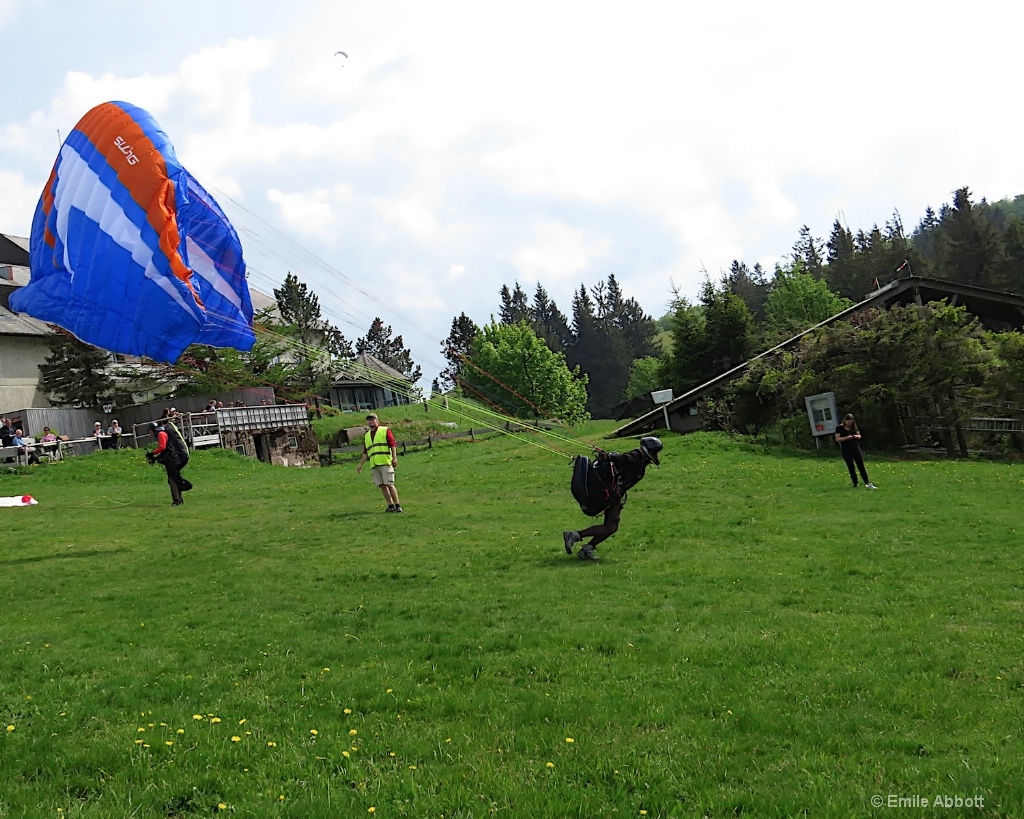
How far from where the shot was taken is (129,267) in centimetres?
1300

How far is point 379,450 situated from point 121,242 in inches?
257

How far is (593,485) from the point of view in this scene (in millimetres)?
11461

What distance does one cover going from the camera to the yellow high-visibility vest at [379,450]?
17.0 metres

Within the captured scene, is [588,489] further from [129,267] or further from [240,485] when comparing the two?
[240,485]

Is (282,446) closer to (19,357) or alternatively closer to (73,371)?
(73,371)

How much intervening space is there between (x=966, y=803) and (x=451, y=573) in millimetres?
7484

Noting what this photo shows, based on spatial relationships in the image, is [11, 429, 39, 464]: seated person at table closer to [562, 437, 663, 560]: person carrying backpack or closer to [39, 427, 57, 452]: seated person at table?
[39, 427, 57, 452]: seated person at table

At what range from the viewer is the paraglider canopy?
42.3ft

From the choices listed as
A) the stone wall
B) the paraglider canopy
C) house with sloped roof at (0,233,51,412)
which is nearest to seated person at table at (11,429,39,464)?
the stone wall

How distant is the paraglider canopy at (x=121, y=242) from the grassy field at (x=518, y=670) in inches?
152

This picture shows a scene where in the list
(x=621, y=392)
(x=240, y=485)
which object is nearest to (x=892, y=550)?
(x=240, y=485)

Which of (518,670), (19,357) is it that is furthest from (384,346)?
(518,670)

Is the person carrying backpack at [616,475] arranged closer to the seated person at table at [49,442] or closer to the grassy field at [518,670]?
the grassy field at [518,670]

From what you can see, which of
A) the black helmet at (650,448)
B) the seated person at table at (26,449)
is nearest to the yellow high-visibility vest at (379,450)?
the black helmet at (650,448)
